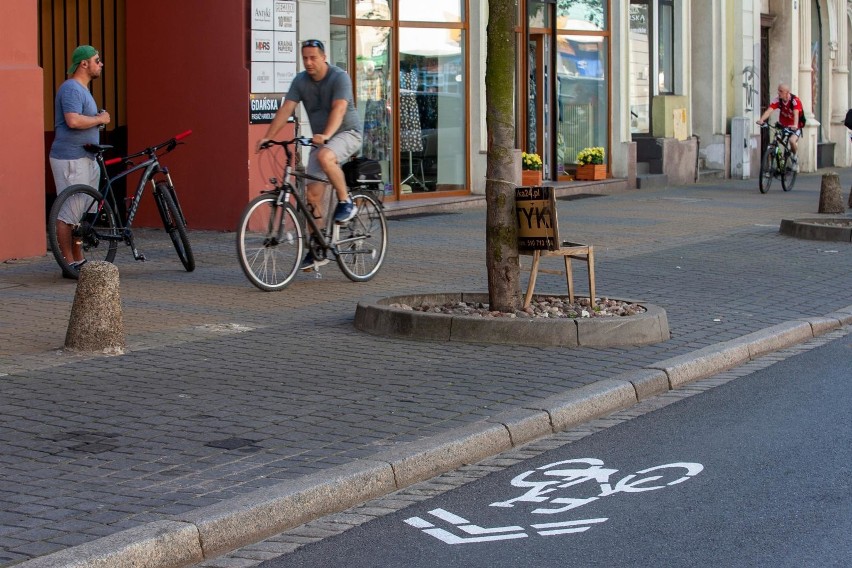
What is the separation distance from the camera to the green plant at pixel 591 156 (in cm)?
2412

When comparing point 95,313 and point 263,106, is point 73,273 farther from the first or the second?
point 263,106

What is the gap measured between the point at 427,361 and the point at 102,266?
6.50 ft

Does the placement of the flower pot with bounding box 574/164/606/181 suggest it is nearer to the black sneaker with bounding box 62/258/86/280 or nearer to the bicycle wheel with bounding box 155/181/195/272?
the bicycle wheel with bounding box 155/181/195/272

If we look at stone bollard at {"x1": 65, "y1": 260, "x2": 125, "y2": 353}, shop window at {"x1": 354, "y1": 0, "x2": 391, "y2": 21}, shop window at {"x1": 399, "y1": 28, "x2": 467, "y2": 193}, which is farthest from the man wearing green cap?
shop window at {"x1": 399, "y1": 28, "x2": 467, "y2": 193}

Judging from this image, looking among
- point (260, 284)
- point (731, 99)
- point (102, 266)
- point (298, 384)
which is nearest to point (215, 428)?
point (298, 384)

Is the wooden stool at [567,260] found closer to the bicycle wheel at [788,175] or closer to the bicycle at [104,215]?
the bicycle at [104,215]

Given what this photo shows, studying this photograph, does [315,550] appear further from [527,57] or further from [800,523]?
[527,57]

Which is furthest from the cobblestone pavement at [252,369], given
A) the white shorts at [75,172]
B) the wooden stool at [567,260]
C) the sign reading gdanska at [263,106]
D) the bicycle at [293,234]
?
the sign reading gdanska at [263,106]

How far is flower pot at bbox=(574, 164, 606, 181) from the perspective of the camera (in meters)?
24.1

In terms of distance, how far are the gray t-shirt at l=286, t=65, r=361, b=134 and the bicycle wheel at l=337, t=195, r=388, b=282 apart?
64 centimetres

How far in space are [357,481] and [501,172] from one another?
4.08m

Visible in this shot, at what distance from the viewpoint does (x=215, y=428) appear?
254 inches

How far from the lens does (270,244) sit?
10.9 metres

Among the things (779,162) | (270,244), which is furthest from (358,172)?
(779,162)
